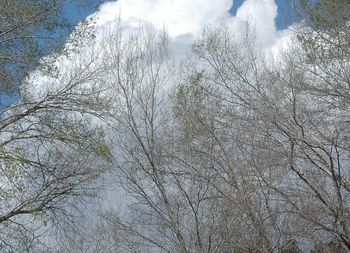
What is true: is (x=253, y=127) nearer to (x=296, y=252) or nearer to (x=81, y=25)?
(x=296, y=252)

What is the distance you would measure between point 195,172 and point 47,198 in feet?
16.0

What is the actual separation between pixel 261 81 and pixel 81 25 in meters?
5.67

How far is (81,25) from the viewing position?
34.9ft

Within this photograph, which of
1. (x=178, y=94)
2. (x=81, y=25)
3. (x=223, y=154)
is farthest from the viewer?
(x=178, y=94)

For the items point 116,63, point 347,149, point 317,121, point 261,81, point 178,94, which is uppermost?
point 116,63

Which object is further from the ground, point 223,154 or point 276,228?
point 223,154

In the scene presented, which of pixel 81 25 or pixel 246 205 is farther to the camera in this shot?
pixel 246 205

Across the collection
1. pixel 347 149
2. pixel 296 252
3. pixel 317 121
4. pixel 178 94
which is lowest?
pixel 296 252

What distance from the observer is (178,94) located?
17188 mm

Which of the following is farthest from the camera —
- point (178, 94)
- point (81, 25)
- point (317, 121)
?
point (178, 94)

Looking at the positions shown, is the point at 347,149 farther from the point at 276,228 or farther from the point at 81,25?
the point at 81,25

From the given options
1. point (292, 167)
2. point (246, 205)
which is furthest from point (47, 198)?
point (292, 167)

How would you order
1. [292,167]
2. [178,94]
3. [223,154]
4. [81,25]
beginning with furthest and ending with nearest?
[178,94], [223,154], [292,167], [81,25]

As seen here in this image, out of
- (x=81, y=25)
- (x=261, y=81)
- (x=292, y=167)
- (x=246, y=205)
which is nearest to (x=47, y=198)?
(x=81, y=25)
